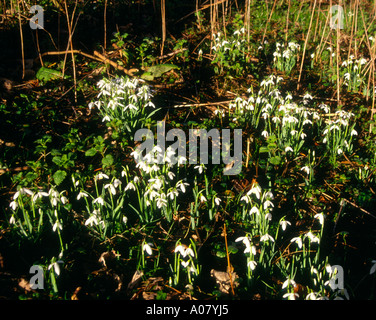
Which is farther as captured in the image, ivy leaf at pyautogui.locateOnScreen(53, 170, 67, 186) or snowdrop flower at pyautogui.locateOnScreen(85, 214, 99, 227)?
ivy leaf at pyautogui.locateOnScreen(53, 170, 67, 186)

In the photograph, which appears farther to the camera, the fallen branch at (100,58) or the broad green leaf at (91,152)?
the fallen branch at (100,58)

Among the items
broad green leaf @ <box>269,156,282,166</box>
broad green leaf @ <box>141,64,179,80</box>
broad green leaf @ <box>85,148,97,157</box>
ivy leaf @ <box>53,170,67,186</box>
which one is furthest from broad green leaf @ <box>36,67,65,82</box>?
broad green leaf @ <box>269,156,282,166</box>

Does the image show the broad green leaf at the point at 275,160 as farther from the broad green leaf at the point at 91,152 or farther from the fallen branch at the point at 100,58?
the fallen branch at the point at 100,58

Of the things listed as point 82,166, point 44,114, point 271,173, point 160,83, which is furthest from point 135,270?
point 160,83

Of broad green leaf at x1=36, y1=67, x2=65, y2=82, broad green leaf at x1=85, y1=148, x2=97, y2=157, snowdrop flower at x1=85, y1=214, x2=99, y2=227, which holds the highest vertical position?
broad green leaf at x1=36, y1=67, x2=65, y2=82

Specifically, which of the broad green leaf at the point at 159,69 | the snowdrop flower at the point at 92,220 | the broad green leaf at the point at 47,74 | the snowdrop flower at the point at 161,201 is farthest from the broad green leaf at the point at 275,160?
the broad green leaf at the point at 47,74

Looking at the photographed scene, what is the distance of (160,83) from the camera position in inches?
160

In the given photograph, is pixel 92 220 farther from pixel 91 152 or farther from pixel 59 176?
pixel 91 152

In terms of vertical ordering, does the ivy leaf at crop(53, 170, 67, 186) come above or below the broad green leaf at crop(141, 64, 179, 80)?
below

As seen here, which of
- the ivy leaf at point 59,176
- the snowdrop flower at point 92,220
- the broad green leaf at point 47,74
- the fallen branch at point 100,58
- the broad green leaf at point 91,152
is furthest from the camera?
the fallen branch at point 100,58

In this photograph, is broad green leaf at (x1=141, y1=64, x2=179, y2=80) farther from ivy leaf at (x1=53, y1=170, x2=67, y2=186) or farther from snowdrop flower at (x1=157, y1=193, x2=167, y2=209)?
snowdrop flower at (x1=157, y1=193, x2=167, y2=209)

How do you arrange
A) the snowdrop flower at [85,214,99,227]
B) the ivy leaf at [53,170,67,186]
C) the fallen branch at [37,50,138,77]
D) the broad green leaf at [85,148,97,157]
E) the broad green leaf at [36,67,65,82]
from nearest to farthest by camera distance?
1. the snowdrop flower at [85,214,99,227]
2. the ivy leaf at [53,170,67,186]
3. the broad green leaf at [85,148,97,157]
4. the broad green leaf at [36,67,65,82]
5. the fallen branch at [37,50,138,77]

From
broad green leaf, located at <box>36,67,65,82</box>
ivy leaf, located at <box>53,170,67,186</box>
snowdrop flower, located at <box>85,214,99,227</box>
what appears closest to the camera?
snowdrop flower, located at <box>85,214,99,227</box>

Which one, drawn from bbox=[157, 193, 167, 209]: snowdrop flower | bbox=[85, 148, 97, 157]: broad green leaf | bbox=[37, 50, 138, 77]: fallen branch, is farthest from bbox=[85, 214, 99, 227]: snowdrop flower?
bbox=[37, 50, 138, 77]: fallen branch
